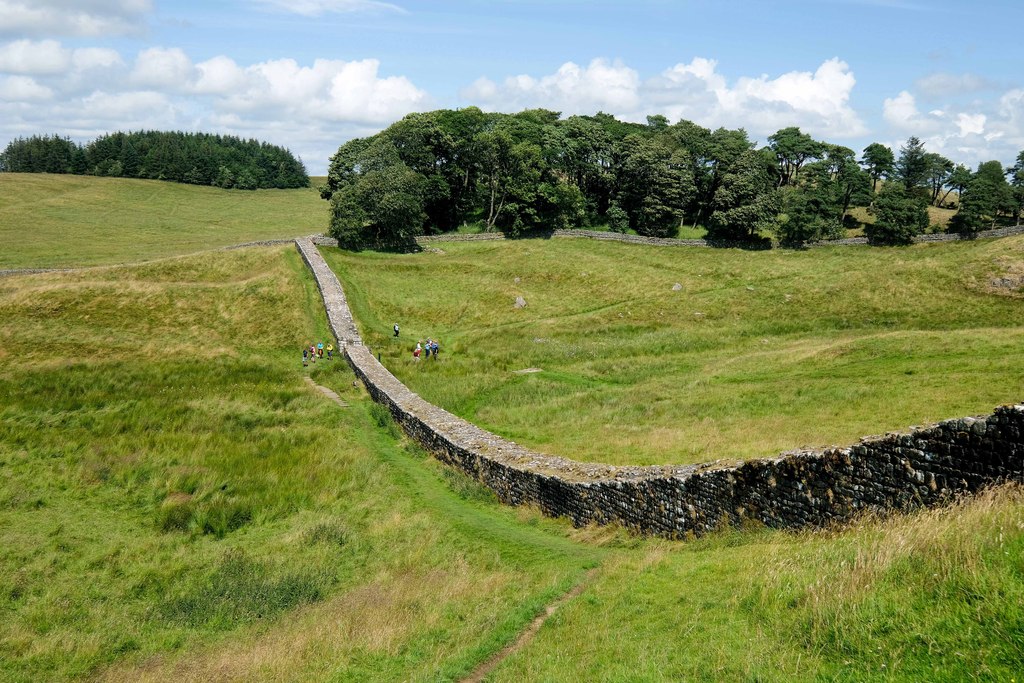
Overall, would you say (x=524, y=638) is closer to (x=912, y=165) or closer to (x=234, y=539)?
(x=234, y=539)

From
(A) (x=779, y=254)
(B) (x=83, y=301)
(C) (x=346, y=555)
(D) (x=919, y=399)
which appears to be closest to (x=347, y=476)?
(C) (x=346, y=555)

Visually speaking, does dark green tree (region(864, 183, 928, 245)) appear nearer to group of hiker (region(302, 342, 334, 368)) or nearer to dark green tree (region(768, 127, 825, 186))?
dark green tree (region(768, 127, 825, 186))

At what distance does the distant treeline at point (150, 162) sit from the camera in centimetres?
14838

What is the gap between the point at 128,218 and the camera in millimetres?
106875

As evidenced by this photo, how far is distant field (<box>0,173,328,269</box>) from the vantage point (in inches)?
3068

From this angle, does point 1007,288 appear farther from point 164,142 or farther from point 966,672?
point 164,142

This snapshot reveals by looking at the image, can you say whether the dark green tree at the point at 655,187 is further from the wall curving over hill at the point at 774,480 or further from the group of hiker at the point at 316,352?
the wall curving over hill at the point at 774,480

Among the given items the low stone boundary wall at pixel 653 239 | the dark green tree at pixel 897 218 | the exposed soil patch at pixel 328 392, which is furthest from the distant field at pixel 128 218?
the dark green tree at pixel 897 218

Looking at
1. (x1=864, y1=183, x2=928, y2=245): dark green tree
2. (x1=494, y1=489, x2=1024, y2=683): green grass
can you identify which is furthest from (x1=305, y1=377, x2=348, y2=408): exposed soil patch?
(x1=864, y1=183, x2=928, y2=245): dark green tree

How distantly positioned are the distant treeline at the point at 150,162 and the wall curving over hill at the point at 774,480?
154 metres

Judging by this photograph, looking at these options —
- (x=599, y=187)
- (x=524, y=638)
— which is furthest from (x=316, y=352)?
(x=599, y=187)

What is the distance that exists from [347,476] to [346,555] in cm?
555

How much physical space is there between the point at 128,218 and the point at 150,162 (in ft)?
166

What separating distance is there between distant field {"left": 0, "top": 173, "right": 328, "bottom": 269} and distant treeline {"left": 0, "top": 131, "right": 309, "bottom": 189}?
5.53 metres
